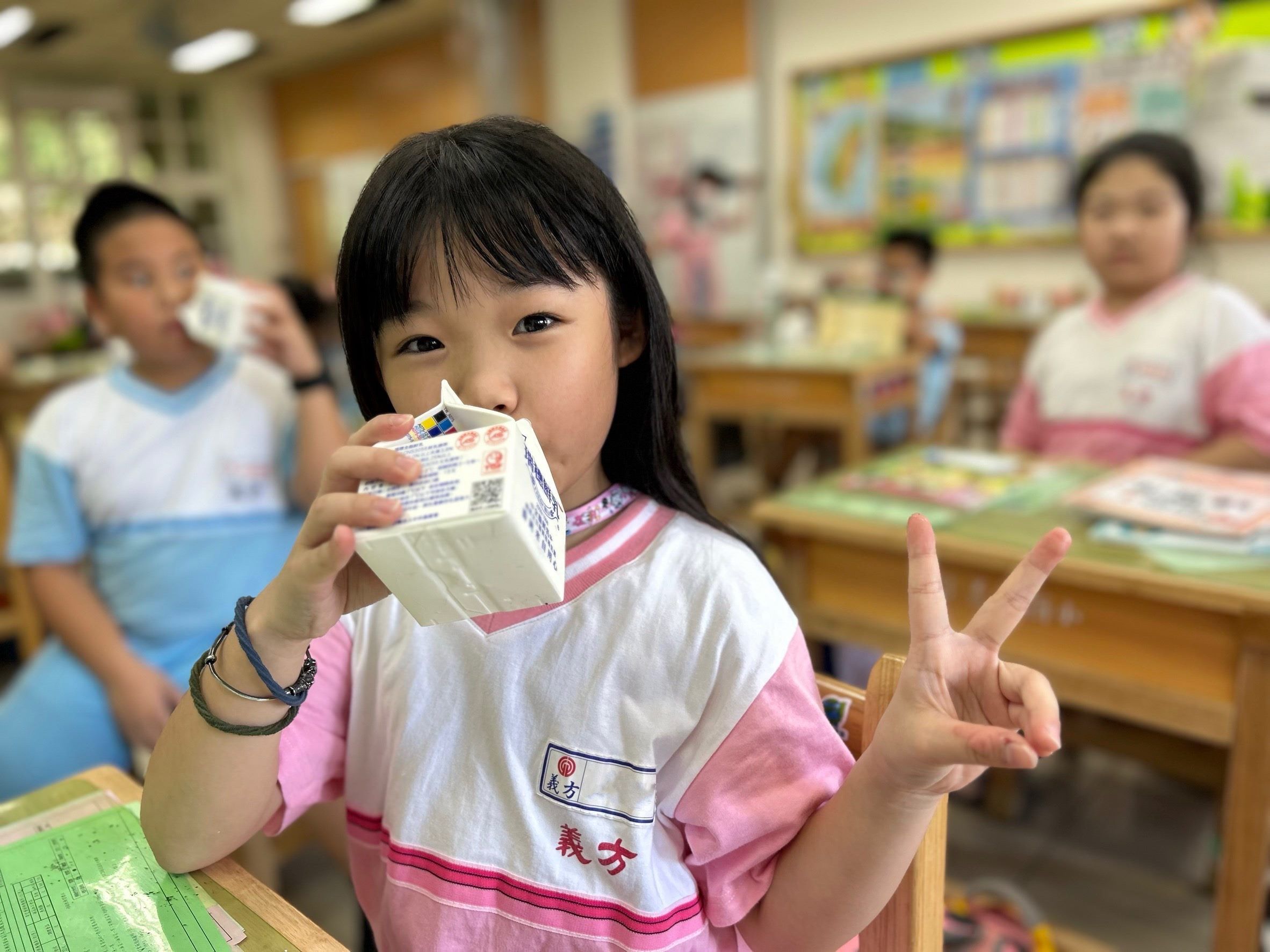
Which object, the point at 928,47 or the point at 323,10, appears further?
the point at 323,10

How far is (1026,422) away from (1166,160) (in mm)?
596

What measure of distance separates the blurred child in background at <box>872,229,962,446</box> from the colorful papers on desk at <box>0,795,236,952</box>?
3.07 metres

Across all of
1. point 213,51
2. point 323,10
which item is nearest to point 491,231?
point 323,10

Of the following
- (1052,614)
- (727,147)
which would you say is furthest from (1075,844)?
(727,147)

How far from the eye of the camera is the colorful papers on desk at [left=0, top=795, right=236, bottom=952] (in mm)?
605

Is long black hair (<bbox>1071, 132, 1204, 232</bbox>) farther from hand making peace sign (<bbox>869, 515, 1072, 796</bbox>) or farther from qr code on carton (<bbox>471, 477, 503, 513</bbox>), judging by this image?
qr code on carton (<bbox>471, 477, 503, 513</bbox>)

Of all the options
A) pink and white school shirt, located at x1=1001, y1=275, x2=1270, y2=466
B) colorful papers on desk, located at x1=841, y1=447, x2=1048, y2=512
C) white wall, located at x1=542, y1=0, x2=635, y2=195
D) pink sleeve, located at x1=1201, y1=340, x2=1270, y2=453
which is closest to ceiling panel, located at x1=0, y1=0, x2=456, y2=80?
white wall, located at x1=542, y1=0, x2=635, y2=195

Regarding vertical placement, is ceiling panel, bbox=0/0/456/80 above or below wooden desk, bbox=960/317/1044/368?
above

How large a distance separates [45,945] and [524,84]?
6.82 meters

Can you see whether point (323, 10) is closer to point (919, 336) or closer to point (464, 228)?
point (919, 336)

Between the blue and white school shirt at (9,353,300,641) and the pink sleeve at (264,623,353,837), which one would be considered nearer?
the pink sleeve at (264,623,353,837)

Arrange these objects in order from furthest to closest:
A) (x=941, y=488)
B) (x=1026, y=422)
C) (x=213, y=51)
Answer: (x=213, y=51) < (x=1026, y=422) < (x=941, y=488)

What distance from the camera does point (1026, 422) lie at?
2109mm

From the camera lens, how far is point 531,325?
0.63 m
